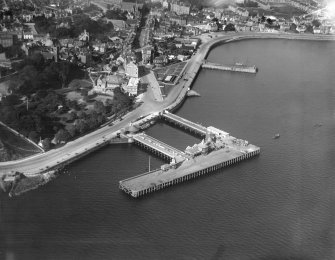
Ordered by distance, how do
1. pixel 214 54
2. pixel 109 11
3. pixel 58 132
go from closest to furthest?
pixel 58 132, pixel 214 54, pixel 109 11

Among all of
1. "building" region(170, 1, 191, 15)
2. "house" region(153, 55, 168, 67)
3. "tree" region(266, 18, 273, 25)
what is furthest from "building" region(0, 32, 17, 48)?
"tree" region(266, 18, 273, 25)

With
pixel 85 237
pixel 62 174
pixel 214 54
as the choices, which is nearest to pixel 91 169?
pixel 62 174

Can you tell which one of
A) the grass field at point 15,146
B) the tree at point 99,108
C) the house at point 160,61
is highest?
the house at point 160,61

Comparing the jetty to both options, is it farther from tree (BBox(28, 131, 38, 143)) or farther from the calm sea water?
tree (BBox(28, 131, 38, 143))

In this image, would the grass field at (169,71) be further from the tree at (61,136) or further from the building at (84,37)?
the tree at (61,136)

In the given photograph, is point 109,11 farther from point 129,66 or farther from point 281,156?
point 281,156

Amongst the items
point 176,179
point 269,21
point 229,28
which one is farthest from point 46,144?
point 269,21

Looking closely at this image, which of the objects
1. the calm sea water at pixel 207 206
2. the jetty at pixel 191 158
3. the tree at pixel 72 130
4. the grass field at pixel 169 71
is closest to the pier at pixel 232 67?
the grass field at pixel 169 71
